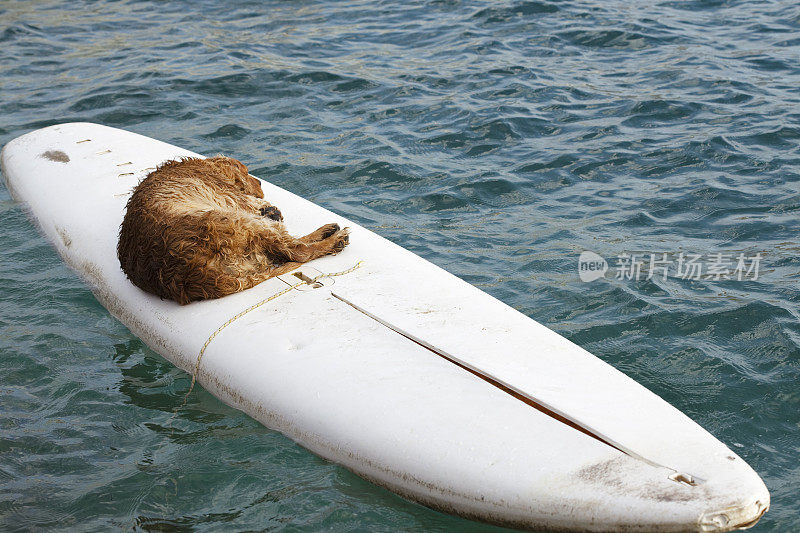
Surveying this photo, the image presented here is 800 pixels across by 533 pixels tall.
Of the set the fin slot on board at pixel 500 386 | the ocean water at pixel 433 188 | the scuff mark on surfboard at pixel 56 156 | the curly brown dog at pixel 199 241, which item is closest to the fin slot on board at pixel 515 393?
the fin slot on board at pixel 500 386

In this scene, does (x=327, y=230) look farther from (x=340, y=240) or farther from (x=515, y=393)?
(x=515, y=393)

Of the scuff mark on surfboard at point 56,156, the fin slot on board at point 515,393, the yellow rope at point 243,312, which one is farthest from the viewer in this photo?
the scuff mark on surfboard at point 56,156

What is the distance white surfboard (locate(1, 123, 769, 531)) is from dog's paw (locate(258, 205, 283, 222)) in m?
0.12

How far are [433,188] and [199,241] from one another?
9.37 feet

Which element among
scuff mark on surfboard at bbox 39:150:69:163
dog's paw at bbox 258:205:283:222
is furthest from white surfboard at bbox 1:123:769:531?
scuff mark on surfboard at bbox 39:150:69:163

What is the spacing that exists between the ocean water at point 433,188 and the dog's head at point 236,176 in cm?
108

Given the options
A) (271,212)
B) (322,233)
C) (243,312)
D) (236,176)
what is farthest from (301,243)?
(236,176)

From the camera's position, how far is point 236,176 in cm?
545

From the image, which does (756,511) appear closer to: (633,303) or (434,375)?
(434,375)

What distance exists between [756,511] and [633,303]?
2.15 metres

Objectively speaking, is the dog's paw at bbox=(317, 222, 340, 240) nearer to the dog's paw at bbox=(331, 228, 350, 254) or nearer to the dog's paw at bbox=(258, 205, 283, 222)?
the dog's paw at bbox=(331, 228, 350, 254)

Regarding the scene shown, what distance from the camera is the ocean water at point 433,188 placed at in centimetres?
380

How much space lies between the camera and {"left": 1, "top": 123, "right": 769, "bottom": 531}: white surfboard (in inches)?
124

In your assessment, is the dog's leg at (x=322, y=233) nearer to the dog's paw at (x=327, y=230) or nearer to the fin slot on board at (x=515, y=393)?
the dog's paw at (x=327, y=230)
